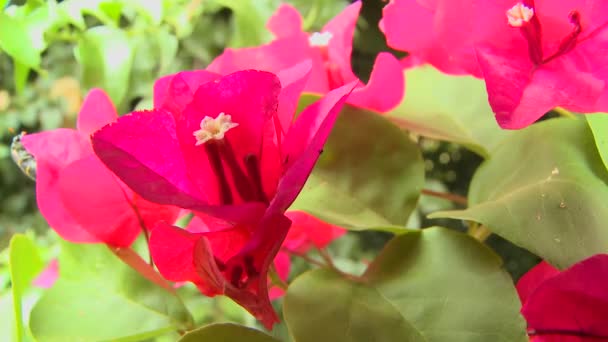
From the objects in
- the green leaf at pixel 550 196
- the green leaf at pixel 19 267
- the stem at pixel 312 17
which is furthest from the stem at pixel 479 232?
the stem at pixel 312 17

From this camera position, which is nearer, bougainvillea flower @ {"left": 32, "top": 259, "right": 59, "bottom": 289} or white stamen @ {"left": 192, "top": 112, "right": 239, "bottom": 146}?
white stamen @ {"left": 192, "top": 112, "right": 239, "bottom": 146}

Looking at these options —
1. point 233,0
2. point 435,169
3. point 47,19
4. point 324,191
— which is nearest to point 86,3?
point 47,19

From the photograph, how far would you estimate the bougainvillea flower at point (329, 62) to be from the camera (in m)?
0.43

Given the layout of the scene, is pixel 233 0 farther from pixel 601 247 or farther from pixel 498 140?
pixel 601 247

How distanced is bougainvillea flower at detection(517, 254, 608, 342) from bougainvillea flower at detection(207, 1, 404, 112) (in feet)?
0.54

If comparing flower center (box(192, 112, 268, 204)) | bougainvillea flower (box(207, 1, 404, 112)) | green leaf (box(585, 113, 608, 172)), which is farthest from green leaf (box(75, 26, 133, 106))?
green leaf (box(585, 113, 608, 172))

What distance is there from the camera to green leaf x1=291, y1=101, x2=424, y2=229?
1.28 feet

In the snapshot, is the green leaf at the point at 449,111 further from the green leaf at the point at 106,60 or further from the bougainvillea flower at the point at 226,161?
the green leaf at the point at 106,60

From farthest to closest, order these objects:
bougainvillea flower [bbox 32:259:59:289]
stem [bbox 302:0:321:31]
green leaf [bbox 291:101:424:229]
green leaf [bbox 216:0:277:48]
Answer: stem [bbox 302:0:321:31], green leaf [bbox 216:0:277:48], bougainvillea flower [bbox 32:259:59:289], green leaf [bbox 291:101:424:229]

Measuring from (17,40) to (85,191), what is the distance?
0.15 meters

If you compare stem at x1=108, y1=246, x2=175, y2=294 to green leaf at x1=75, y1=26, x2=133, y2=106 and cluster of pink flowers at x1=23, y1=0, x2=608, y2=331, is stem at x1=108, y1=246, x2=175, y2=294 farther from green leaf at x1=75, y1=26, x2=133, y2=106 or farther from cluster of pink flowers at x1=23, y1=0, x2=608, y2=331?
green leaf at x1=75, y1=26, x2=133, y2=106

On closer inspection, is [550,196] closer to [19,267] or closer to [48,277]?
[19,267]

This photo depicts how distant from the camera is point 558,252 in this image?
0.32 m

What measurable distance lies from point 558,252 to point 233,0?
43 centimetres
